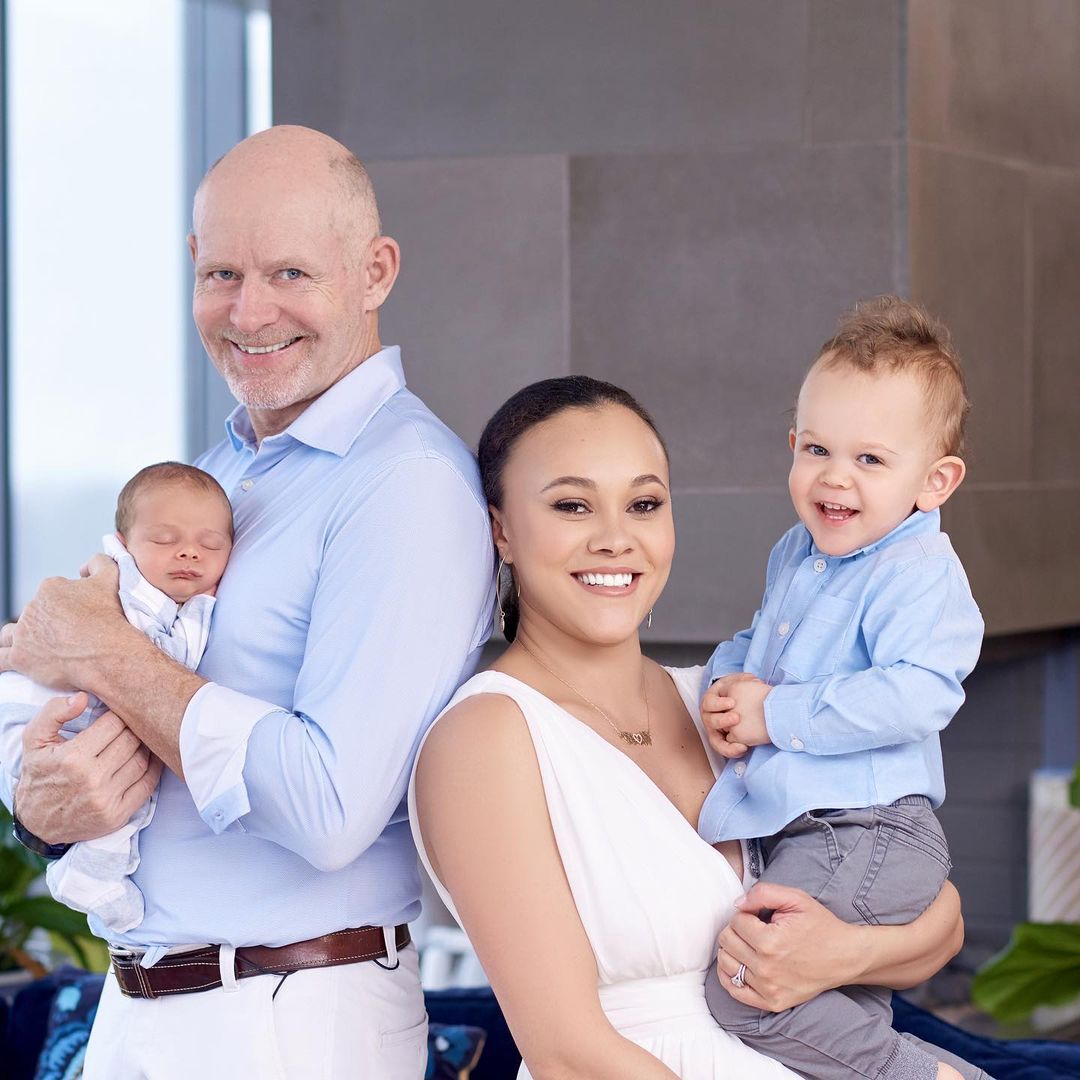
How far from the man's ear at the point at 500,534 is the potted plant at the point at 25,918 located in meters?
2.23

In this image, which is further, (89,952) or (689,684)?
(89,952)

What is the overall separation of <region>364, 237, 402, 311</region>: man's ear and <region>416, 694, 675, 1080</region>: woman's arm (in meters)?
0.62

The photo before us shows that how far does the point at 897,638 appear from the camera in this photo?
174cm

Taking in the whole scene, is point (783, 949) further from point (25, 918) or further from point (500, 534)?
point (25, 918)

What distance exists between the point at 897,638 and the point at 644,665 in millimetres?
382

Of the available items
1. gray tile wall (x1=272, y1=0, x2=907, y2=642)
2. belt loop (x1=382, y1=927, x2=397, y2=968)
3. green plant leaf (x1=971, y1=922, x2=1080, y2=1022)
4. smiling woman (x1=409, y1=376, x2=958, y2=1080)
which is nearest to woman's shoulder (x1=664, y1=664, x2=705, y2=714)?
smiling woman (x1=409, y1=376, x2=958, y2=1080)

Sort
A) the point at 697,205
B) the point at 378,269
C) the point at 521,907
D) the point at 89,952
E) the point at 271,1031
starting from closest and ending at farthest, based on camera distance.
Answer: the point at 521,907, the point at 271,1031, the point at 378,269, the point at 697,205, the point at 89,952

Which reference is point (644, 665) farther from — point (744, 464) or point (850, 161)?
point (850, 161)

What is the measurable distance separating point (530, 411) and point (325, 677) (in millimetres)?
416

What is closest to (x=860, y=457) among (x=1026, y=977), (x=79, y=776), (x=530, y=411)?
(x=530, y=411)

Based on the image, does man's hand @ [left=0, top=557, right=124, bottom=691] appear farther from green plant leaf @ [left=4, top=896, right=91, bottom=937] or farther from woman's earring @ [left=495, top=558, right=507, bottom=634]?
green plant leaf @ [left=4, top=896, right=91, bottom=937]

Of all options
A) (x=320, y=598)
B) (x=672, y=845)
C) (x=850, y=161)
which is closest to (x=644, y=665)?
(x=672, y=845)

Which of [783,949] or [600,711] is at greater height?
[600,711]

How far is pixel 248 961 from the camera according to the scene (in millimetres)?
1708
